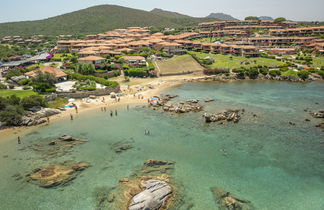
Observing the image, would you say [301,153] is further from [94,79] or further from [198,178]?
[94,79]

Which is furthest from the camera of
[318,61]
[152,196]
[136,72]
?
[318,61]

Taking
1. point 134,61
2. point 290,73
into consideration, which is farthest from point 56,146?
point 290,73

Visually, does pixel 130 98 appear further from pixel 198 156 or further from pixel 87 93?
pixel 198 156

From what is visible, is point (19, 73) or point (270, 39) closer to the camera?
point (19, 73)

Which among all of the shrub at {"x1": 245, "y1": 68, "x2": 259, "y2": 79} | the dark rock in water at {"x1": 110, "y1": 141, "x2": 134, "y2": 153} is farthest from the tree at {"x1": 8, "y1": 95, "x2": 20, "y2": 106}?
the shrub at {"x1": 245, "y1": 68, "x2": 259, "y2": 79}

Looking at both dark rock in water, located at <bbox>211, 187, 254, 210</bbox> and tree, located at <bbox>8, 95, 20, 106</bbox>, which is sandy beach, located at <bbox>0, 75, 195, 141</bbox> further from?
dark rock in water, located at <bbox>211, 187, 254, 210</bbox>

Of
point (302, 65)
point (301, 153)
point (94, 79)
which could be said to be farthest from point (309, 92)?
point (94, 79)

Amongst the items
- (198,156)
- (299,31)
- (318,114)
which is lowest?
(198,156)
